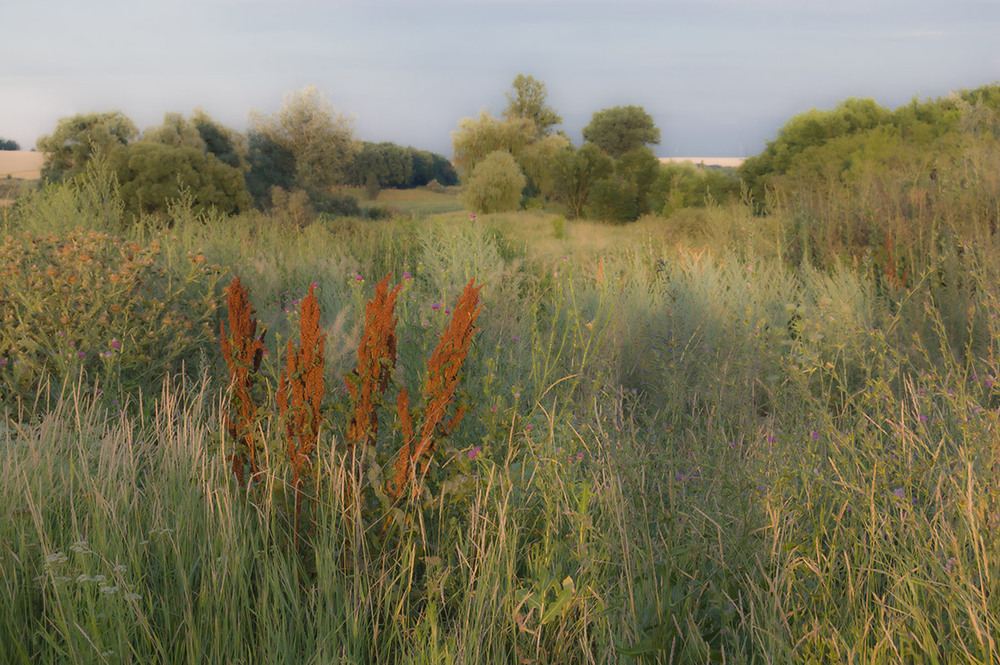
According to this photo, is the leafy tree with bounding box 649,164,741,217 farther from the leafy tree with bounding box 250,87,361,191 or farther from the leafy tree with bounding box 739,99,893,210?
the leafy tree with bounding box 250,87,361,191

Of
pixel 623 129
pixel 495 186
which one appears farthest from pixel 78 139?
pixel 623 129

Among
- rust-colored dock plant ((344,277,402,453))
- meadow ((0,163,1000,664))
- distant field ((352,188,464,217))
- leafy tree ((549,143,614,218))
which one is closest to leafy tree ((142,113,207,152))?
distant field ((352,188,464,217))

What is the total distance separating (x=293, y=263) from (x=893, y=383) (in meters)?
5.34

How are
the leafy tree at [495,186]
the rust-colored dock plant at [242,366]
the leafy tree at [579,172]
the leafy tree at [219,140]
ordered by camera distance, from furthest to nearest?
the leafy tree at [495,186]
the leafy tree at [579,172]
the leafy tree at [219,140]
the rust-colored dock plant at [242,366]

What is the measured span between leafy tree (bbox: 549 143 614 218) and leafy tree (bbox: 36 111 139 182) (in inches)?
705

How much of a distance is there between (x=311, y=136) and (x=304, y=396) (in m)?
36.3

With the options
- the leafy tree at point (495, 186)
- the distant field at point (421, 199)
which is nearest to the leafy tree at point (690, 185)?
the leafy tree at point (495, 186)

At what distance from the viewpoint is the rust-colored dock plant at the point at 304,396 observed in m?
1.96

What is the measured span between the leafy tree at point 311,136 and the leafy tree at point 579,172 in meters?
11.3

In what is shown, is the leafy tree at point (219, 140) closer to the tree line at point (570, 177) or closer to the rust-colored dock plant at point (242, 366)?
the tree line at point (570, 177)

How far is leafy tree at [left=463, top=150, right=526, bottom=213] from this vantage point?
35406 mm

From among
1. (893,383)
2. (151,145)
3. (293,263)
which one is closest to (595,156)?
(151,145)

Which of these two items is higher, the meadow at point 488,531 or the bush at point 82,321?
the bush at point 82,321

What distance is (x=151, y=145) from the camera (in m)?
20.5
